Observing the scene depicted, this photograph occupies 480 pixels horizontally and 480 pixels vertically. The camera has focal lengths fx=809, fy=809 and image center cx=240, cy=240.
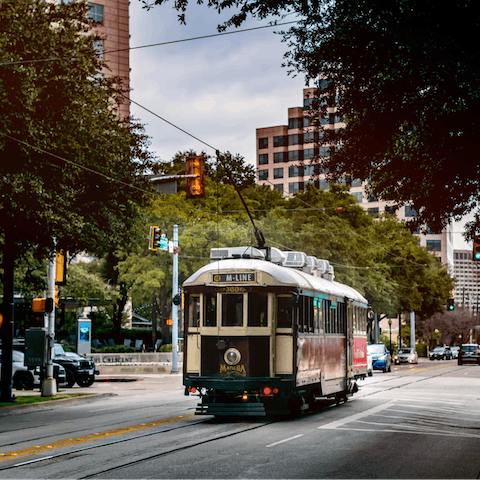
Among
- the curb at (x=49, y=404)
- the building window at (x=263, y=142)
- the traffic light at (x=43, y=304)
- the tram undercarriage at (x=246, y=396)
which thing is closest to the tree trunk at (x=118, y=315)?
the curb at (x=49, y=404)

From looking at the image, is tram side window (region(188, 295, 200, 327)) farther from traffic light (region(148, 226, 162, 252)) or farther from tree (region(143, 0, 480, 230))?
traffic light (region(148, 226, 162, 252))

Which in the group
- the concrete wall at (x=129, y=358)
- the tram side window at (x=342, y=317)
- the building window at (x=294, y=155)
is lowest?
the concrete wall at (x=129, y=358)

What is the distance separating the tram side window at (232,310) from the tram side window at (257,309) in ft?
0.62

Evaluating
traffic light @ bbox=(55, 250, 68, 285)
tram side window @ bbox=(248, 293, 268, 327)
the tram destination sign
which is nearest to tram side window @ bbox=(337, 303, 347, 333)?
tram side window @ bbox=(248, 293, 268, 327)

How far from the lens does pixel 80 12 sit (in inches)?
843

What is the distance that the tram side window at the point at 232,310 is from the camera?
16562 millimetres

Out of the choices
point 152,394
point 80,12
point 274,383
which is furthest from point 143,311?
point 274,383

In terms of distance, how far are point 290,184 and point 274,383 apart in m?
111

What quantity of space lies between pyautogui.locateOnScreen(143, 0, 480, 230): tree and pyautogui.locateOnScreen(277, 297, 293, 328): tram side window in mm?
2919

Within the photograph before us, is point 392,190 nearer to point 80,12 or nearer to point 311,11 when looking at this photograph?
point 311,11

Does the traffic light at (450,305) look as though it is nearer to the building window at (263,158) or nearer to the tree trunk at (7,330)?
the tree trunk at (7,330)

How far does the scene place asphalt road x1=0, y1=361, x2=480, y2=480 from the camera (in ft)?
32.6

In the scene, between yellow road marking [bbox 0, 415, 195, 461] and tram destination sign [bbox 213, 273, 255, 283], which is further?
tram destination sign [bbox 213, 273, 255, 283]

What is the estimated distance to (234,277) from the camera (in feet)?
55.2
